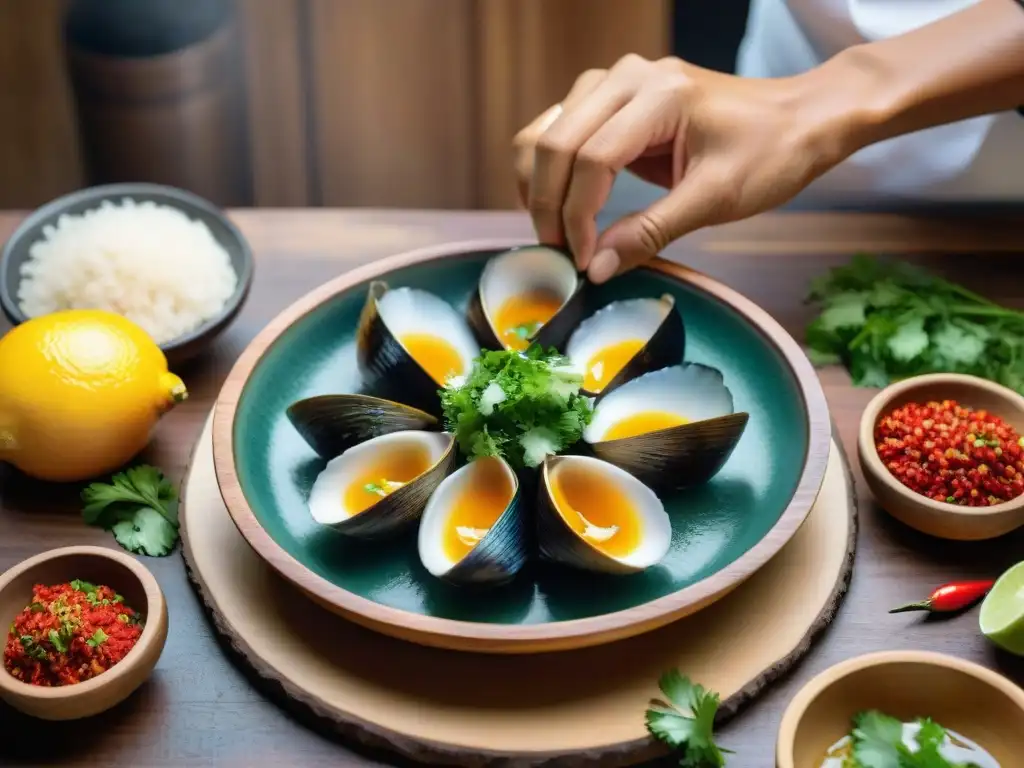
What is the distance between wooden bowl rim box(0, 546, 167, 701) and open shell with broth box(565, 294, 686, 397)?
55 cm

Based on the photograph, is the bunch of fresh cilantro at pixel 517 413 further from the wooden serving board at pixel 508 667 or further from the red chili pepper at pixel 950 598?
the red chili pepper at pixel 950 598

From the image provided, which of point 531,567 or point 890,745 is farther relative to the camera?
point 531,567

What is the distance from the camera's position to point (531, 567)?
118 centimetres

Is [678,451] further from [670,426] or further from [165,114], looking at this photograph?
[165,114]

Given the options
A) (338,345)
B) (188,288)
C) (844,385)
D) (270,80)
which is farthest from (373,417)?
(270,80)

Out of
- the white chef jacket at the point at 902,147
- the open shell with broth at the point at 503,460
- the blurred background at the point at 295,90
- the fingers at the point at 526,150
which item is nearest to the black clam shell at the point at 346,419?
the open shell with broth at the point at 503,460

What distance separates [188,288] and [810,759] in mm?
979

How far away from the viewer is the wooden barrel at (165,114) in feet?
7.72

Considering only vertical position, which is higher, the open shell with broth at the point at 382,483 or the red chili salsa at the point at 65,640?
the open shell with broth at the point at 382,483

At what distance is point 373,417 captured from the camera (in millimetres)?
1257

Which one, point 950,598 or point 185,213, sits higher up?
point 185,213

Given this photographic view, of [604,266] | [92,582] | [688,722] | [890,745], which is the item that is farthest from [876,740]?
[92,582]

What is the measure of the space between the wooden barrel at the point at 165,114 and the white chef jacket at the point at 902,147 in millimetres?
1225

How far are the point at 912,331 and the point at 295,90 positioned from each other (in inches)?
63.1
